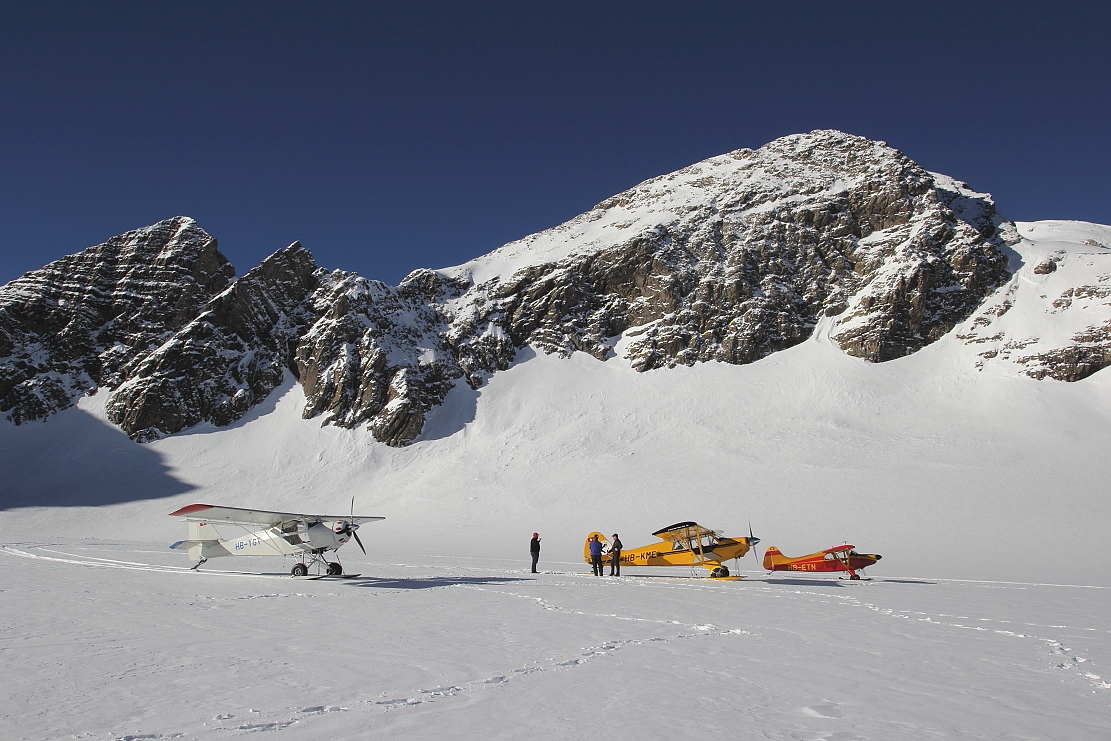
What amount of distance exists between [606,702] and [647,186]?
88.5 m

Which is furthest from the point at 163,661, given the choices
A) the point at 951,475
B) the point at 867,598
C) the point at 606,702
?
the point at 951,475

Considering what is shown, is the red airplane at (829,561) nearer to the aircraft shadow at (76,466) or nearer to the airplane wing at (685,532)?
the airplane wing at (685,532)

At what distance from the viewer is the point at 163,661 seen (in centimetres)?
707

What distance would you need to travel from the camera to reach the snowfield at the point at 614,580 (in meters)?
5.51

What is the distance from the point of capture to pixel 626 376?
61625mm

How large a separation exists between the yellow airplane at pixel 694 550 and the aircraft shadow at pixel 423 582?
4663mm

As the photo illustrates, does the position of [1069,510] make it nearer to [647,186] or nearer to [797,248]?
[797,248]

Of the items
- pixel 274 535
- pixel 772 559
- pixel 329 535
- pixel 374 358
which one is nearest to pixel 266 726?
pixel 329 535

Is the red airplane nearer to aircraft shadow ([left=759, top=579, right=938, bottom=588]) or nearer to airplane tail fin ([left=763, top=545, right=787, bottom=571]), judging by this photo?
airplane tail fin ([left=763, top=545, right=787, bottom=571])

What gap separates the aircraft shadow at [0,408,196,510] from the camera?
49150mm

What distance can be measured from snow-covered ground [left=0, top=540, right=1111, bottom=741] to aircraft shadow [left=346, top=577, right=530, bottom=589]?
80.3 inches

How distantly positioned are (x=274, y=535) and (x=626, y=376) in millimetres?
44886

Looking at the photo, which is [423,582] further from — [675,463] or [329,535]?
[675,463]

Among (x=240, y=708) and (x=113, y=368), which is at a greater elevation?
(x=113, y=368)
